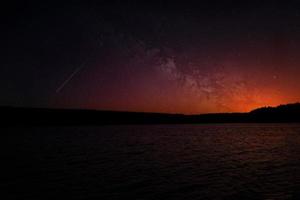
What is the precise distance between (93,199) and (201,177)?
10808 mm

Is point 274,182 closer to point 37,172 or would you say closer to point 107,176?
point 107,176

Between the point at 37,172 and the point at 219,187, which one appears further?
the point at 37,172

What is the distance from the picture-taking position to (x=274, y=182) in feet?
82.3

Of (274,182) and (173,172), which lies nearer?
(274,182)

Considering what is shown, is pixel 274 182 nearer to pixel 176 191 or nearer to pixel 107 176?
pixel 176 191

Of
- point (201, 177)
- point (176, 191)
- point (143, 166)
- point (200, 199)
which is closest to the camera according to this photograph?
point (200, 199)

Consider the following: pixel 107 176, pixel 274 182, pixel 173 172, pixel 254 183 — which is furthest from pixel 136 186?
pixel 274 182

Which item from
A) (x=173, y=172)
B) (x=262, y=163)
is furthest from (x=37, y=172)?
(x=262, y=163)

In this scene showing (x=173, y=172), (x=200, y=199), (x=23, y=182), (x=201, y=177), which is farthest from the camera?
(x=173, y=172)

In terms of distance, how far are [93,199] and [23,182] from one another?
8.60 m

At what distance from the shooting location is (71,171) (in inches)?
1230

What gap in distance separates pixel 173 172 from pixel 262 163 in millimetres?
11488

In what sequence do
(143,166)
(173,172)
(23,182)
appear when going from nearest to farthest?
(23,182)
(173,172)
(143,166)

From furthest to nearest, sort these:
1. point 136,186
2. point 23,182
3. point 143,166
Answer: point 143,166, point 23,182, point 136,186
